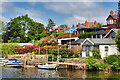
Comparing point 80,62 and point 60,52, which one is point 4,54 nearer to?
point 60,52

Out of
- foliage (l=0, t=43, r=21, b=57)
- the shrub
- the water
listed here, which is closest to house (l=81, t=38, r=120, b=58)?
the shrub

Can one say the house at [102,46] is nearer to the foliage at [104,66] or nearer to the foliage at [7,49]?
the foliage at [104,66]

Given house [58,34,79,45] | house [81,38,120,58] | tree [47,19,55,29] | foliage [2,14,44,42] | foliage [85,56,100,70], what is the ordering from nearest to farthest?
foliage [85,56,100,70], house [81,38,120,58], house [58,34,79,45], foliage [2,14,44,42], tree [47,19,55,29]

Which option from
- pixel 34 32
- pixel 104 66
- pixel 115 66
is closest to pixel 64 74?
pixel 104 66

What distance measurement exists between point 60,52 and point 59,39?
2577 centimetres

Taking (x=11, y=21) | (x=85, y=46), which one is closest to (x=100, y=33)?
(x=85, y=46)

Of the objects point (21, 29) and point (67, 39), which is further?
point (21, 29)

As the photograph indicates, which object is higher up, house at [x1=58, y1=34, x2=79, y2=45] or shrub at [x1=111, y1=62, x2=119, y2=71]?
house at [x1=58, y1=34, x2=79, y2=45]

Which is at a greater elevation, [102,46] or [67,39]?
[67,39]

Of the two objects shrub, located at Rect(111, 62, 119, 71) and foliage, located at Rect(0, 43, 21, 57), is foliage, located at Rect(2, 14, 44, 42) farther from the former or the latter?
shrub, located at Rect(111, 62, 119, 71)

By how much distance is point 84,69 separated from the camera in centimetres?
3819

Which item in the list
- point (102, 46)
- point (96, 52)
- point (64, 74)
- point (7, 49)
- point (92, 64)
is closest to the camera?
point (64, 74)

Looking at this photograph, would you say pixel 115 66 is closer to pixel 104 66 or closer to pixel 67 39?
pixel 104 66

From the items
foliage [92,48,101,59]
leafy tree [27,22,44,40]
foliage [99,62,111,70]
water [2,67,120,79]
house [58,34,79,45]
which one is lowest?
water [2,67,120,79]
